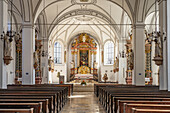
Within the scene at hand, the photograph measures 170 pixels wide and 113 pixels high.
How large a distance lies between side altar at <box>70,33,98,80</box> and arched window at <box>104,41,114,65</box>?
5.34 ft

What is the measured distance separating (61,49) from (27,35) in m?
14.6

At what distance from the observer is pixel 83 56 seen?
30.3 metres

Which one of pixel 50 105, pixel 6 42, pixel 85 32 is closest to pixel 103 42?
pixel 85 32

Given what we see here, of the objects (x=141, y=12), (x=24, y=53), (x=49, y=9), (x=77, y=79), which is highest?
(x=49, y=9)

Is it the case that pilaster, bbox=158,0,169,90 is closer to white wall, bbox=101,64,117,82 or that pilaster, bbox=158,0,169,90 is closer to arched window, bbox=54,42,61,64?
white wall, bbox=101,64,117,82

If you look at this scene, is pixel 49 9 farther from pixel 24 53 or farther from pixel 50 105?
pixel 50 105

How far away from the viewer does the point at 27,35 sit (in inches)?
563

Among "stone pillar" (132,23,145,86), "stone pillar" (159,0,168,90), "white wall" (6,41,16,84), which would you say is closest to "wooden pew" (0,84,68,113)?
"stone pillar" (159,0,168,90)

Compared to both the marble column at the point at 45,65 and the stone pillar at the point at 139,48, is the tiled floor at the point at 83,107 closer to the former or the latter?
the stone pillar at the point at 139,48

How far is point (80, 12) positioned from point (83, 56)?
395 inches

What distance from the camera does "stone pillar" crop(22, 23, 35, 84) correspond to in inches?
556

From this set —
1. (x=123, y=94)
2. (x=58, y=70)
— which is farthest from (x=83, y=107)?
(x=58, y=70)

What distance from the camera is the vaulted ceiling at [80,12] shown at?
1418 cm

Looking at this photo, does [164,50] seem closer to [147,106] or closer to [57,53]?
[147,106]
